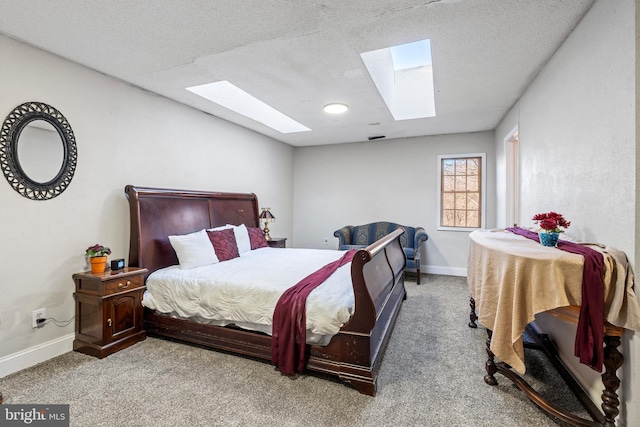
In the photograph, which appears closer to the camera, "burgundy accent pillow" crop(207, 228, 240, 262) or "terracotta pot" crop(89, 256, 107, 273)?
"terracotta pot" crop(89, 256, 107, 273)

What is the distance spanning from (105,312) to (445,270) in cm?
501

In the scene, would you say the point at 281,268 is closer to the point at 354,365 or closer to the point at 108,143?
the point at 354,365

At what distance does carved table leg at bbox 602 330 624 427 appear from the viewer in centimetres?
148

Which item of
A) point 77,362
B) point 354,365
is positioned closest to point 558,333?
point 354,365

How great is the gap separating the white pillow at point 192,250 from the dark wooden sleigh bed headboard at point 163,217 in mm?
154

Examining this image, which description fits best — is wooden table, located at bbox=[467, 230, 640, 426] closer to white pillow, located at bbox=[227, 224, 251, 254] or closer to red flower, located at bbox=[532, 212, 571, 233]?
red flower, located at bbox=[532, 212, 571, 233]

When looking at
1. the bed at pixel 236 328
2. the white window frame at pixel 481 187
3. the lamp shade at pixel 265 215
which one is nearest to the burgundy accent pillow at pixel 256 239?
the bed at pixel 236 328

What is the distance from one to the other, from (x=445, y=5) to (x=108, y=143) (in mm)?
3150

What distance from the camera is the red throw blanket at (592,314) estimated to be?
4.80 ft

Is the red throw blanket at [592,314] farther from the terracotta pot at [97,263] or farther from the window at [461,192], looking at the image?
the window at [461,192]

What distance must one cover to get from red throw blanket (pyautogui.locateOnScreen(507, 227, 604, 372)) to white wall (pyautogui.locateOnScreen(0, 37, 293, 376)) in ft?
12.2

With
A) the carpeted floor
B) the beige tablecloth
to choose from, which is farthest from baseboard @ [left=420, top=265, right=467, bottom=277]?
the beige tablecloth

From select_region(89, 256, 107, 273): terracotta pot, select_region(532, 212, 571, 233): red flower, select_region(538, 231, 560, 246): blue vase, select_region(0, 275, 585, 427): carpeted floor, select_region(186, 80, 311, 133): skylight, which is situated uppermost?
select_region(186, 80, 311, 133): skylight

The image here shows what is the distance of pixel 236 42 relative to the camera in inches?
92.4
